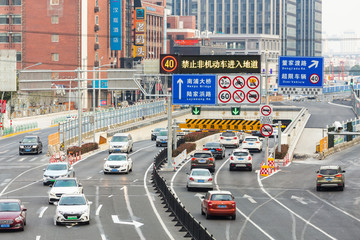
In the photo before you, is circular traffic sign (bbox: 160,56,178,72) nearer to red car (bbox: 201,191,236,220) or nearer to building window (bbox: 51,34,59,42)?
red car (bbox: 201,191,236,220)

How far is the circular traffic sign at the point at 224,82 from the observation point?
6100cm

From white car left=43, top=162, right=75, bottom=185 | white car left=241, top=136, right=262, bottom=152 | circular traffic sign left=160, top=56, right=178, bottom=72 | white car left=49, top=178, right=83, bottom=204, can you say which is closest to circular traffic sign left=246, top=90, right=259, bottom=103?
circular traffic sign left=160, top=56, right=178, bottom=72

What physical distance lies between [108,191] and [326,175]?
1428 cm

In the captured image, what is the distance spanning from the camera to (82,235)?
3381cm

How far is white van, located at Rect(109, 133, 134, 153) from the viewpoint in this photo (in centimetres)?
7719

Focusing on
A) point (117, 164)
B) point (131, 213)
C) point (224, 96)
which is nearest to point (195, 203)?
point (131, 213)

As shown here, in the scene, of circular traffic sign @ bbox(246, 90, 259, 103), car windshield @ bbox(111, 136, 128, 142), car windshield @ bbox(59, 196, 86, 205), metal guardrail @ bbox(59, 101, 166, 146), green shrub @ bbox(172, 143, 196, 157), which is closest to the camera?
car windshield @ bbox(59, 196, 86, 205)

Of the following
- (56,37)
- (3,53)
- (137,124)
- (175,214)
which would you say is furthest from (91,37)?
(175,214)

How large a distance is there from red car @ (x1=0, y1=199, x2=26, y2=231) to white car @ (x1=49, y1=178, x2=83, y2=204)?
8016mm

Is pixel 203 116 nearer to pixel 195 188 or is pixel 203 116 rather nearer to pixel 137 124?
pixel 137 124

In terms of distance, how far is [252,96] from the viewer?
200ft

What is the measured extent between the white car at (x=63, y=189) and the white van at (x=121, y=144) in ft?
108

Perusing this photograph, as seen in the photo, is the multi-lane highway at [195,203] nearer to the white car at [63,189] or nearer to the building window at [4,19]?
the white car at [63,189]

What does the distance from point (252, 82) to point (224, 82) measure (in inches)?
86.9
